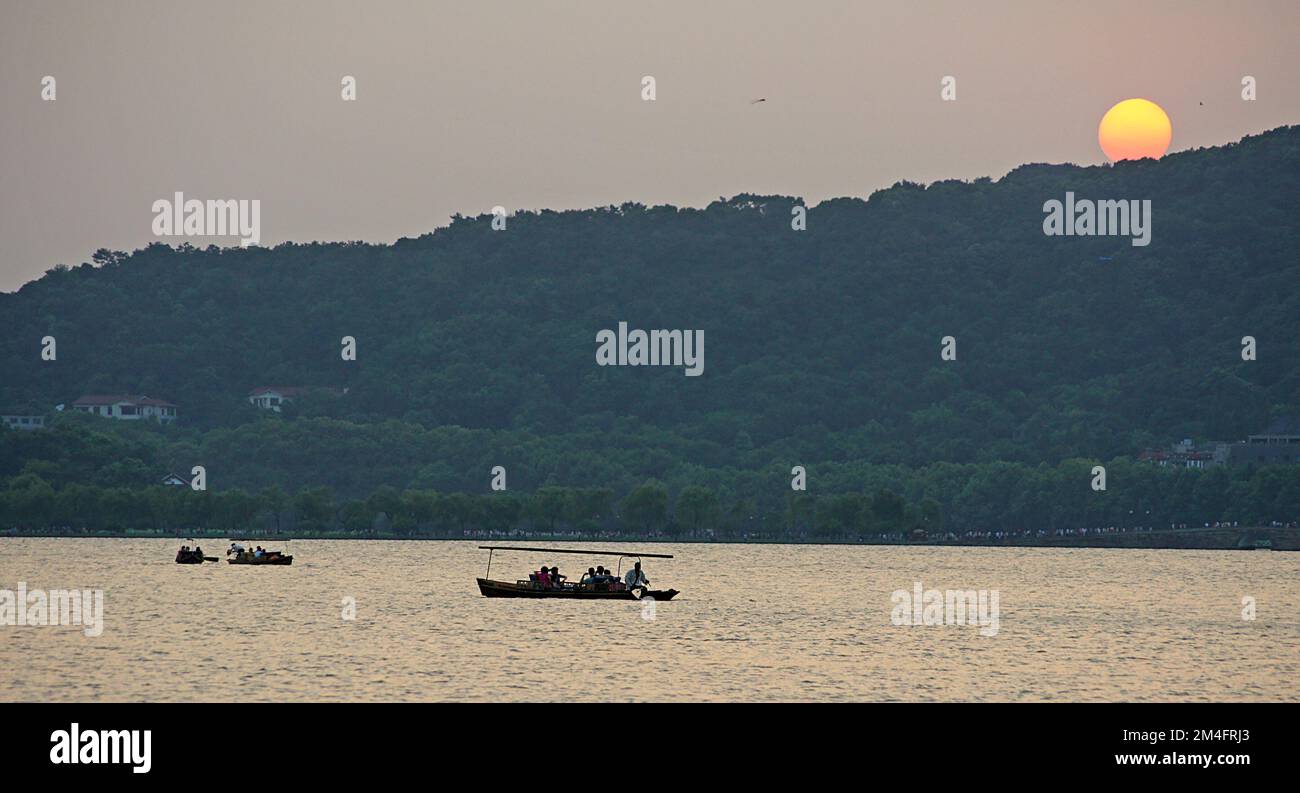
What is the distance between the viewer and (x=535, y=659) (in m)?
64.5

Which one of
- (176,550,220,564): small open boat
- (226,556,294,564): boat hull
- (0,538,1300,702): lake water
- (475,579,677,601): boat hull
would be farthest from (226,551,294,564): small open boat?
(475,579,677,601): boat hull

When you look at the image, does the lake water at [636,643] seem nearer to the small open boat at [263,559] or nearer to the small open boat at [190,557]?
the small open boat at [263,559]

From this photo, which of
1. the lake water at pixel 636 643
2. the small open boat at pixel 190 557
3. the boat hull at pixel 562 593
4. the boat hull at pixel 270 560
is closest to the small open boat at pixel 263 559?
the boat hull at pixel 270 560

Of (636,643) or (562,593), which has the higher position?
(562,593)

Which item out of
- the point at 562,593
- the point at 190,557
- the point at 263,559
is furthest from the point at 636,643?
the point at 190,557

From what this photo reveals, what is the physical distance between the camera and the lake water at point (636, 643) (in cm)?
5647

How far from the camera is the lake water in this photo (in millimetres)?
56469

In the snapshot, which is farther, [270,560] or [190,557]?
[190,557]

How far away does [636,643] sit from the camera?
7175 centimetres

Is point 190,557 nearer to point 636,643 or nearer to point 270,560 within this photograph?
point 270,560
